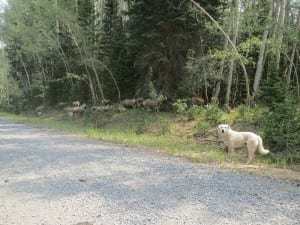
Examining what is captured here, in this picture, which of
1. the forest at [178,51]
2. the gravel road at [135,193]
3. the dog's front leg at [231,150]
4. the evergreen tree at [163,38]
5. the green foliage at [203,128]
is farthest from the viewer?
the evergreen tree at [163,38]

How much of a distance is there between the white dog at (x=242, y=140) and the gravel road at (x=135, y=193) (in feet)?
4.33

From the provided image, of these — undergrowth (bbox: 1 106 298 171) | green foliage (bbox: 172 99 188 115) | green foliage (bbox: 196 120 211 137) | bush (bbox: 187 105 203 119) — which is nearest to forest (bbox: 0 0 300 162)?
green foliage (bbox: 172 99 188 115)

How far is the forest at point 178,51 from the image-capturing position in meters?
12.9

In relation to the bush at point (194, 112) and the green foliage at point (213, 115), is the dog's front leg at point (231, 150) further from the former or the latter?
→ the bush at point (194, 112)

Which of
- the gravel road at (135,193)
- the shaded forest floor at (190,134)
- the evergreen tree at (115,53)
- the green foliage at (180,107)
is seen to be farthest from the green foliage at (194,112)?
the evergreen tree at (115,53)

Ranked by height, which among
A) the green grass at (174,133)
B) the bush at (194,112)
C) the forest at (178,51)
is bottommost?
the green grass at (174,133)

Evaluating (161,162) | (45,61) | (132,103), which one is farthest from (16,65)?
(161,162)

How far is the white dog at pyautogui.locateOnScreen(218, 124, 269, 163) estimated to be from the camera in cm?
877

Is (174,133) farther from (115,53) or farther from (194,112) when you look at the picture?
(115,53)

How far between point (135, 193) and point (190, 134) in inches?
315

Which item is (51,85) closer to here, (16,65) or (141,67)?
(16,65)

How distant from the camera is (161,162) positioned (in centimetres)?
863

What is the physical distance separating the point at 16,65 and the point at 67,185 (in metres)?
35.5

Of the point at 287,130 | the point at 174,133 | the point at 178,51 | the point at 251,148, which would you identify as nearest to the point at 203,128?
the point at 174,133
